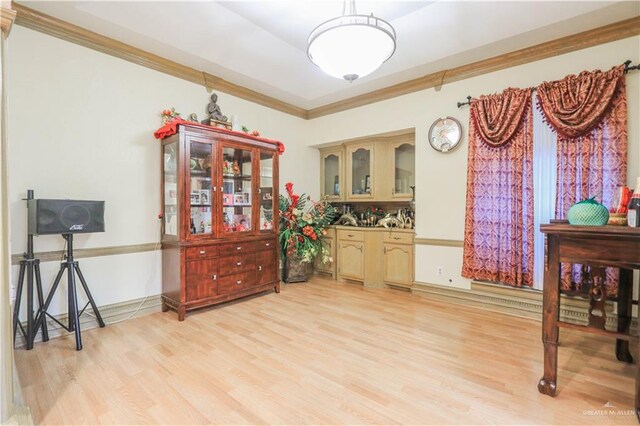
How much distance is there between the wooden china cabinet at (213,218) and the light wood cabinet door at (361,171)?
4.78ft

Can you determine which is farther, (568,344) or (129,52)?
(129,52)

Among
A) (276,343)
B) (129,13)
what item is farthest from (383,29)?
(276,343)

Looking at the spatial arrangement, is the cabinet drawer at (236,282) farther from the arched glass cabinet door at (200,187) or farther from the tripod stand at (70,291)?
the tripod stand at (70,291)

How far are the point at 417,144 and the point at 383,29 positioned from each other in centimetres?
213

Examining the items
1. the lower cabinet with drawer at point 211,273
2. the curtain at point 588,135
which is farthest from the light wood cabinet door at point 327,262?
the curtain at point 588,135

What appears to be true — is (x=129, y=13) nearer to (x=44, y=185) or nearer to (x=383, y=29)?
(x=44, y=185)

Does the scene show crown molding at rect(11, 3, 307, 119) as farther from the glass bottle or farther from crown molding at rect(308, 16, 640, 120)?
the glass bottle

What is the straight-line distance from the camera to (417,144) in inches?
152

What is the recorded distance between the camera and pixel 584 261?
1.71 metres

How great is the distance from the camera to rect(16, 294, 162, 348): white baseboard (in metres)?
2.57

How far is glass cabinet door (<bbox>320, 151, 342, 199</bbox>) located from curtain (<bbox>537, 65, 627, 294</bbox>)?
9.38 feet

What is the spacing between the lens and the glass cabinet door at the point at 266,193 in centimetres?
383

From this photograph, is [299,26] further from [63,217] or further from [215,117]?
[63,217]

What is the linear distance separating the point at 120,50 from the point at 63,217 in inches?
69.1
